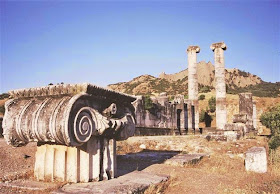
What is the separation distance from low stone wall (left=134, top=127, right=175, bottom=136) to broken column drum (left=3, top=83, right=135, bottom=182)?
38.4 feet

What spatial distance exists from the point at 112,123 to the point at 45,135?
1017 mm

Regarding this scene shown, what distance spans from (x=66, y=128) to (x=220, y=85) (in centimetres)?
1987

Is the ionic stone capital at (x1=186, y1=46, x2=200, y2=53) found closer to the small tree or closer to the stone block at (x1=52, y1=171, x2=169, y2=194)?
the small tree

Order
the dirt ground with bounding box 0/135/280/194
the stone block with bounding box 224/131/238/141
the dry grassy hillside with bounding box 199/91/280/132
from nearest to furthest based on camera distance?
the dirt ground with bounding box 0/135/280/194
the stone block with bounding box 224/131/238/141
the dry grassy hillside with bounding box 199/91/280/132

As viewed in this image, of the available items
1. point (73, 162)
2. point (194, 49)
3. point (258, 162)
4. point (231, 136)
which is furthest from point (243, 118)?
point (73, 162)

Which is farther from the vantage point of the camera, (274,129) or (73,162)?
(274,129)

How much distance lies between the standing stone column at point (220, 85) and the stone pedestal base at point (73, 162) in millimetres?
18307

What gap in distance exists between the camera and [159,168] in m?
5.86

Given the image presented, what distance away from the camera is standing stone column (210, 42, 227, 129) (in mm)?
21422

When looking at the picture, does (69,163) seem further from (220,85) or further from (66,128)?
(220,85)

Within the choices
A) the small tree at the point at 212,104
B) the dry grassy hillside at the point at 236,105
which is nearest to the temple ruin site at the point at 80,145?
the dry grassy hillside at the point at 236,105

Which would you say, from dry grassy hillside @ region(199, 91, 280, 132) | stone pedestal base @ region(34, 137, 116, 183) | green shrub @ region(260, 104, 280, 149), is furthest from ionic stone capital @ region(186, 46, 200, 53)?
stone pedestal base @ region(34, 137, 116, 183)

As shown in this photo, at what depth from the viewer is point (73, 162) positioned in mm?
4066

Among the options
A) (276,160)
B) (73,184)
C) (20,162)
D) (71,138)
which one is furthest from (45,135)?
(276,160)
